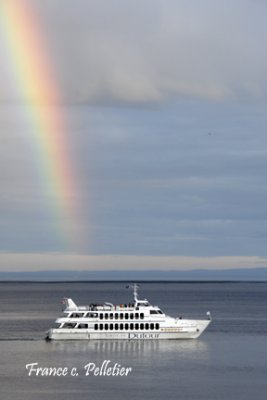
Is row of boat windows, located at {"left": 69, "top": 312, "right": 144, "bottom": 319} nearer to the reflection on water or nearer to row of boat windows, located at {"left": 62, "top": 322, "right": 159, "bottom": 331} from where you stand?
row of boat windows, located at {"left": 62, "top": 322, "right": 159, "bottom": 331}

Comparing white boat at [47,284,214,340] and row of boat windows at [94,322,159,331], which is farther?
row of boat windows at [94,322,159,331]

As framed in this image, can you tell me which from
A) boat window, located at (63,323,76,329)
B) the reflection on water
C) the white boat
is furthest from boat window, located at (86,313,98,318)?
the reflection on water

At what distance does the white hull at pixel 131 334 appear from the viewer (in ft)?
500

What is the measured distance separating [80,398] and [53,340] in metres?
50.3

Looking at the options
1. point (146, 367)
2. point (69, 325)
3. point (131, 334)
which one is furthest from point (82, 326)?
point (146, 367)

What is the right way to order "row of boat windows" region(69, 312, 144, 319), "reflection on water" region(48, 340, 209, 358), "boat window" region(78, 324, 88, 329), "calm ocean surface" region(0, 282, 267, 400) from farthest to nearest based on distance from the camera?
1. "row of boat windows" region(69, 312, 144, 319)
2. "boat window" region(78, 324, 88, 329)
3. "reflection on water" region(48, 340, 209, 358)
4. "calm ocean surface" region(0, 282, 267, 400)

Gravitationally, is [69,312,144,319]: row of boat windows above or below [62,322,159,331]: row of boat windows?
above

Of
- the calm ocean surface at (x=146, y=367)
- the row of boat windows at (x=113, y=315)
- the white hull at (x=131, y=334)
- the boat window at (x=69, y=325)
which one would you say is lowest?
the calm ocean surface at (x=146, y=367)

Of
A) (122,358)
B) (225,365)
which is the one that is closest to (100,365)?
(122,358)

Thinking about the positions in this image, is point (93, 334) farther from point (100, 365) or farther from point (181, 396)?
point (181, 396)

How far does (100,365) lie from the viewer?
12825cm

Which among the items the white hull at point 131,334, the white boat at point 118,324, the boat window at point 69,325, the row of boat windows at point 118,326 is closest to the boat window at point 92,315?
the white boat at point 118,324

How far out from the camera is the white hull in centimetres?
15225

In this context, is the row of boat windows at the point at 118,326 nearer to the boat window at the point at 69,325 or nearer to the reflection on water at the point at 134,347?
the boat window at the point at 69,325
